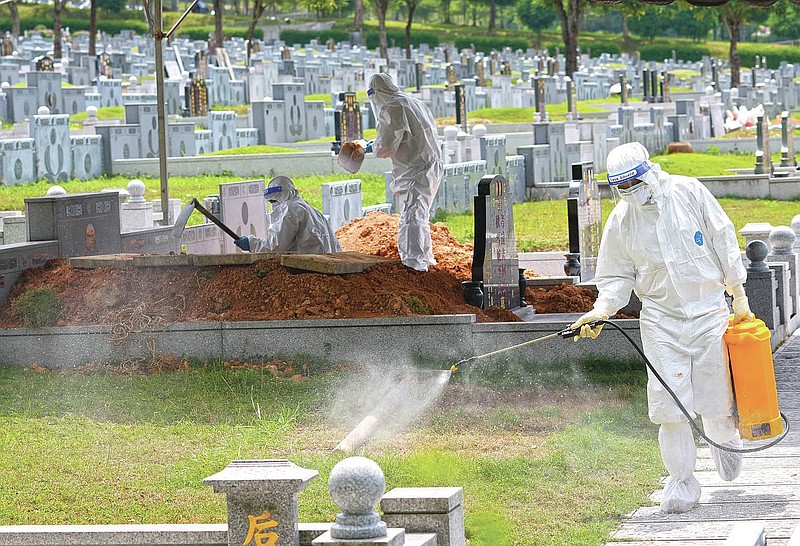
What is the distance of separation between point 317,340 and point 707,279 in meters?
4.25

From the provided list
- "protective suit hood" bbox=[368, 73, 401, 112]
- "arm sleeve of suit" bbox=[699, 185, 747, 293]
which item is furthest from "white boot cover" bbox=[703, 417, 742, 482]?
"protective suit hood" bbox=[368, 73, 401, 112]

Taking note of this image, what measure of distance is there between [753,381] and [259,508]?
3.03 metres

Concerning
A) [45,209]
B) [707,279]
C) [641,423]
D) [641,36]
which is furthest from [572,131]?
[641,36]

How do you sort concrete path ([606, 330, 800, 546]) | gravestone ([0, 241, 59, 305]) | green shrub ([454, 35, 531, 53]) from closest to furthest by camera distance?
1. concrete path ([606, 330, 800, 546])
2. gravestone ([0, 241, 59, 305])
3. green shrub ([454, 35, 531, 53])

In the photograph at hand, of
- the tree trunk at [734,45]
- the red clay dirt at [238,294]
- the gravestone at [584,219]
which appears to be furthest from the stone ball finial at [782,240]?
the tree trunk at [734,45]

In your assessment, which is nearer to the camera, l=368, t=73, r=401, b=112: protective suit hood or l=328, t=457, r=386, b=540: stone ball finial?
l=328, t=457, r=386, b=540: stone ball finial

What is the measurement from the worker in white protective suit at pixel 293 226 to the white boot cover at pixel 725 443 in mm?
6089

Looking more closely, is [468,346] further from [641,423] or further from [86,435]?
[86,435]

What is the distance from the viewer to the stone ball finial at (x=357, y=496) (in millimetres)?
4945

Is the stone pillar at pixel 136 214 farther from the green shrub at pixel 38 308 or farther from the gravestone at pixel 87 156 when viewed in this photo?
the gravestone at pixel 87 156

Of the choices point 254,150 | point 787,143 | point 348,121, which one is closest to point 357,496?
point 348,121

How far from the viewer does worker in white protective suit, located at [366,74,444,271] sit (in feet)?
42.2

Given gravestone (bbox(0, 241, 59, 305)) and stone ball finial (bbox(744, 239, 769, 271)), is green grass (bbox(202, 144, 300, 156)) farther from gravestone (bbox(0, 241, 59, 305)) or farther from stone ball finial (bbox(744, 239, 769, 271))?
stone ball finial (bbox(744, 239, 769, 271))

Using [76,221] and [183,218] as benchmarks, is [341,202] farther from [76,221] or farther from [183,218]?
[76,221]
